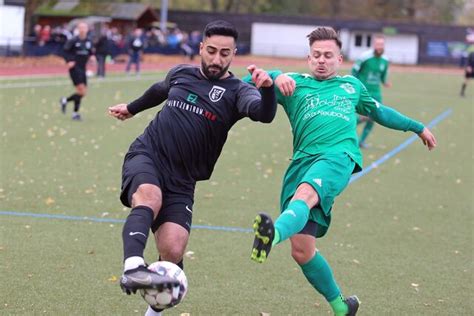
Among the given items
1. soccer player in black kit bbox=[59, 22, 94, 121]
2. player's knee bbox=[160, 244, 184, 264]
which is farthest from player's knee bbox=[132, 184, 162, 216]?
soccer player in black kit bbox=[59, 22, 94, 121]

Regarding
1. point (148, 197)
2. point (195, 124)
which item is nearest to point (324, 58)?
point (195, 124)

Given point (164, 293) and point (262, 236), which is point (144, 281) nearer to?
point (164, 293)

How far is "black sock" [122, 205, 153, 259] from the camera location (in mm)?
5168

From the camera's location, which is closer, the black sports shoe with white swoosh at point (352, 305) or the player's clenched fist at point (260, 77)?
the player's clenched fist at point (260, 77)

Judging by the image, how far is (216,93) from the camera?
233 inches

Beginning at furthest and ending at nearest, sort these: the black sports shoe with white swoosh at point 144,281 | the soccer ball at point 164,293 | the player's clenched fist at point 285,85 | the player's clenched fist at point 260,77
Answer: the player's clenched fist at point 285,85, the player's clenched fist at point 260,77, the soccer ball at point 164,293, the black sports shoe with white swoosh at point 144,281

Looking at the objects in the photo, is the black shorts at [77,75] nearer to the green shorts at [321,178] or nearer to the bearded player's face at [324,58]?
the bearded player's face at [324,58]

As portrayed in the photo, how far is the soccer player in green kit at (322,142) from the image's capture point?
5.77 m

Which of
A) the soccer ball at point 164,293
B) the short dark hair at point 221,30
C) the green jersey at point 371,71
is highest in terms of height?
the short dark hair at point 221,30

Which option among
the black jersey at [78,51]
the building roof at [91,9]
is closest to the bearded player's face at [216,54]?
the black jersey at [78,51]

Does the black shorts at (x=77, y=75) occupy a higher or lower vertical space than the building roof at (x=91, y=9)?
lower

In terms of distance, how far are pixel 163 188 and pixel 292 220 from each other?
0.96 metres

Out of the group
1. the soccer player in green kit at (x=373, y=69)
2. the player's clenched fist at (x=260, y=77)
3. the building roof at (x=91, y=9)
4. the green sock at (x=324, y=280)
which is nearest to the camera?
the player's clenched fist at (x=260, y=77)

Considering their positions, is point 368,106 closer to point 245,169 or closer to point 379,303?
point 379,303
